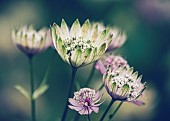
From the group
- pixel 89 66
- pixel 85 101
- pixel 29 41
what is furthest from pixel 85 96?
pixel 89 66

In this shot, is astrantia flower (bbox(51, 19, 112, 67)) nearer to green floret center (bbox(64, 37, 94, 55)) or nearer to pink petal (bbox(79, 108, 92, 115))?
green floret center (bbox(64, 37, 94, 55))

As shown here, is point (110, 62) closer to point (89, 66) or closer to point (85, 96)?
point (85, 96)

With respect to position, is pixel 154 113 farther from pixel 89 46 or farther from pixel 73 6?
pixel 89 46

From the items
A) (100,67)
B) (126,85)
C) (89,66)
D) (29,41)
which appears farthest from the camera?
(89,66)

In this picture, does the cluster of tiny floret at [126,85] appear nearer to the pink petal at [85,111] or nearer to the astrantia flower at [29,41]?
the pink petal at [85,111]

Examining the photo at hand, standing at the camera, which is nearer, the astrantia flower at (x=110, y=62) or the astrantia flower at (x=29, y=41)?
the astrantia flower at (x=110, y=62)

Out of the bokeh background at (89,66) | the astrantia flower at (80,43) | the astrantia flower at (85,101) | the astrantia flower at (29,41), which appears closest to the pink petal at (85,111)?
the astrantia flower at (85,101)

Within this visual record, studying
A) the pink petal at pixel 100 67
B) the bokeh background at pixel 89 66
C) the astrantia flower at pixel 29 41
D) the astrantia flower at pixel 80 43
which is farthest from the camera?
the bokeh background at pixel 89 66
